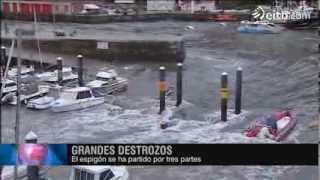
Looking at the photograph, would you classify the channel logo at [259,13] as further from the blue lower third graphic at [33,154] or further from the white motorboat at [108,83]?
the blue lower third graphic at [33,154]

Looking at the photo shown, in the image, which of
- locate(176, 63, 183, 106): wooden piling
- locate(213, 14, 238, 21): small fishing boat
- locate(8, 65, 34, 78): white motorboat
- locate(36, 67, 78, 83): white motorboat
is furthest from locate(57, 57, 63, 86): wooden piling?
locate(213, 14, 238, 21): small fishing boat

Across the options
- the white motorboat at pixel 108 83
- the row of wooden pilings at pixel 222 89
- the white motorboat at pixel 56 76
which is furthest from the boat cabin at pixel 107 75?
the row of wooden pilings at pixel 222 89

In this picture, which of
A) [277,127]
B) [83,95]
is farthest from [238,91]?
[83,95]

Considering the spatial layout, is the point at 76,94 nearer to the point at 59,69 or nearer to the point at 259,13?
the point at 59,69

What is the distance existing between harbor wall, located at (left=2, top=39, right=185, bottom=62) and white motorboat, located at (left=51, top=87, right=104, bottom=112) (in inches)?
6.9

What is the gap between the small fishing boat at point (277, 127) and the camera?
2.90 metres

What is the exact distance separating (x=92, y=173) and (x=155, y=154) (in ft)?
1.05

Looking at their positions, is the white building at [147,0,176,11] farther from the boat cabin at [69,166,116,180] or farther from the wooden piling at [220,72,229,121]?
the boat cabin at [69,166,116,180]

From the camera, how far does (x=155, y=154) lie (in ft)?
8.76

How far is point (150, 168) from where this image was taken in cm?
285

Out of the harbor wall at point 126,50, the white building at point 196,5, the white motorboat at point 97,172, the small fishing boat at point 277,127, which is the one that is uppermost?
the white building at point 196,5

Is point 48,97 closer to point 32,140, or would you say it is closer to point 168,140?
point 32,140

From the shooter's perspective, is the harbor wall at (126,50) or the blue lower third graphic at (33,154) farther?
the harbor wall at (126,50)

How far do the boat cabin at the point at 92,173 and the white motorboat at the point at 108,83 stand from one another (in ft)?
1.25
